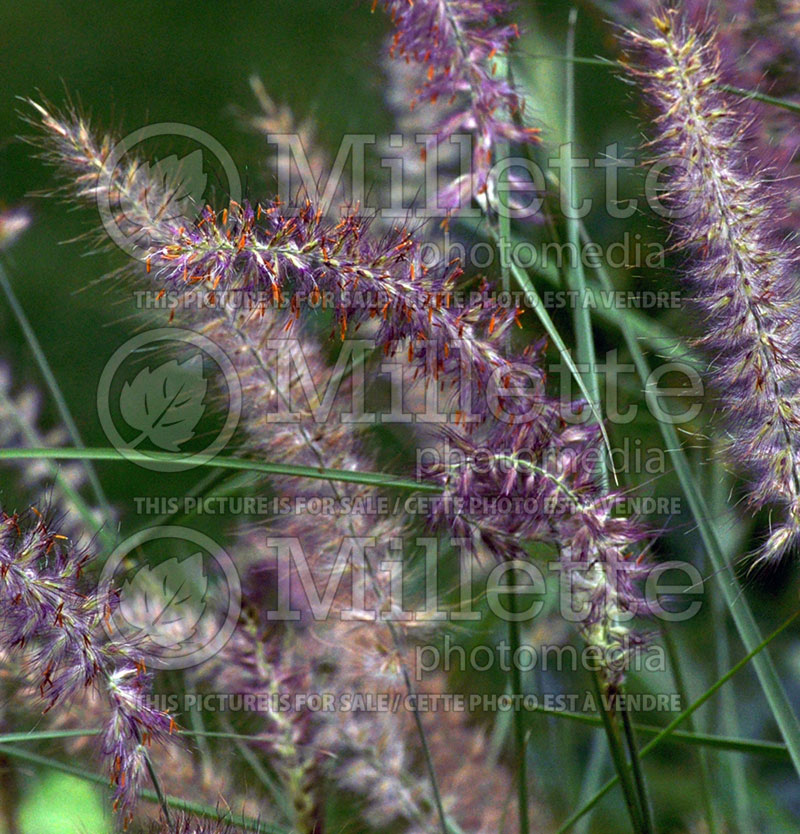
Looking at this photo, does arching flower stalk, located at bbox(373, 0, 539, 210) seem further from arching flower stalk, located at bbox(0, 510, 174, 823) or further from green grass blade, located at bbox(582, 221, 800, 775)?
arching flower stalk, located at bbox(0, 510, 174, 823)

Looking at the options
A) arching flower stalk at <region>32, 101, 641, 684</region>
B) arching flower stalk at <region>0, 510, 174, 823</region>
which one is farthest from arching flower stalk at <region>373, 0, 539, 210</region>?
arching flower stalk at <region>0, 510, 174, 823</region>

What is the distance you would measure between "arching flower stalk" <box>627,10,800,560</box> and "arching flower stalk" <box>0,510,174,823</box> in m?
0.26

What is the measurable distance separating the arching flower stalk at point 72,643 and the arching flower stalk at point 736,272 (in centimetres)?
26

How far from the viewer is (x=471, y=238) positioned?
0.79 metres

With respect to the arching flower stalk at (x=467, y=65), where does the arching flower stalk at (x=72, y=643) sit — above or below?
below

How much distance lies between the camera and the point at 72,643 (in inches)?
14.9

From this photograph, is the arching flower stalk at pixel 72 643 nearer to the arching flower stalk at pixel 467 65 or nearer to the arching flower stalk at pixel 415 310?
the arching flower stalk at pixel 415 310

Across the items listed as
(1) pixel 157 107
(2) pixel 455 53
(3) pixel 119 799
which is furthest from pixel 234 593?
(1) pixel 157 107

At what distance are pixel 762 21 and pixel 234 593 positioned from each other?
448mm

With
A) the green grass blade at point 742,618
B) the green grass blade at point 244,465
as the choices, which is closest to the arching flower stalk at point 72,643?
the green grass blade at point 244,465

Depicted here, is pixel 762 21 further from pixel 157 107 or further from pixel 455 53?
pixel 157 107

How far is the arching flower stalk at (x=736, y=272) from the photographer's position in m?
0.40

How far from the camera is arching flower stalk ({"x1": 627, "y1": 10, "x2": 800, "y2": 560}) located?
1.32 feet

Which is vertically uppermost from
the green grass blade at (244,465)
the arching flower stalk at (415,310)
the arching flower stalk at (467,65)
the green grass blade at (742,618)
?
the arching flower stalk at (467,65)
